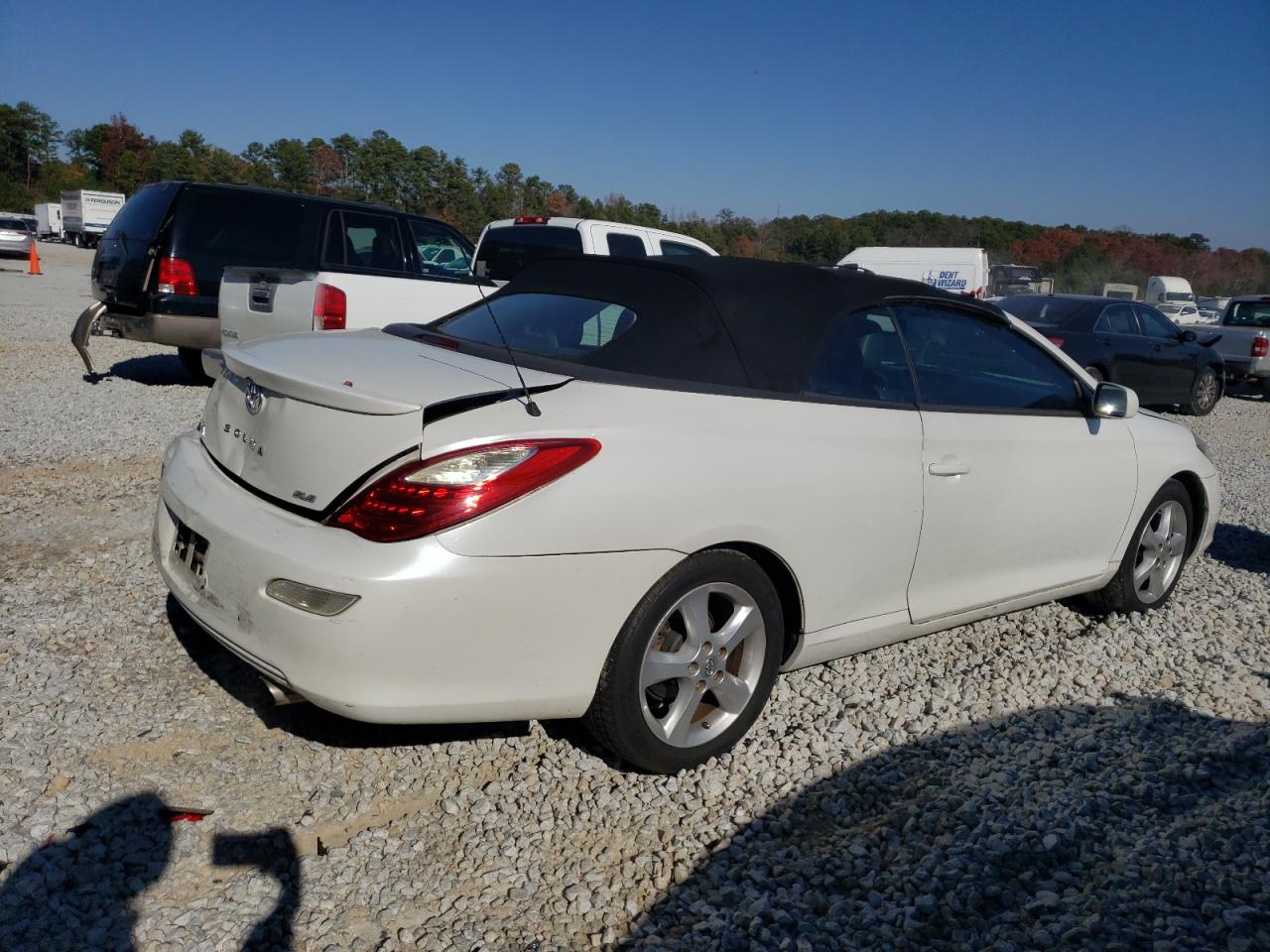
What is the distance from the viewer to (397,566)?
2.53m

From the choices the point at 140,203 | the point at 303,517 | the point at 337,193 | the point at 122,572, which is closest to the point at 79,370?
the point at 140,203

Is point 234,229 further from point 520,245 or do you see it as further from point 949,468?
point 949,468

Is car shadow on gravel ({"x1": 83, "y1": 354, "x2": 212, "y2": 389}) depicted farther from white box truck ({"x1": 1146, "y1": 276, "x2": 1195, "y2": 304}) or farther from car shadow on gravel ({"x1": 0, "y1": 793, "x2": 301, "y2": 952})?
white box truck ({"x1": 1146, "y1": 276, "x2": 1195, "y2": 304})

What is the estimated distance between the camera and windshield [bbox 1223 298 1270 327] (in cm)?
1722

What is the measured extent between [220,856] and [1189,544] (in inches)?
188

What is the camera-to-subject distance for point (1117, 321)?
1292 centimetres

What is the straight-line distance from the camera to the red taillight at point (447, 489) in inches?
102

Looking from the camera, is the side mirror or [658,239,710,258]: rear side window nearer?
the side mirror

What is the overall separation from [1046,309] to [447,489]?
11.9m

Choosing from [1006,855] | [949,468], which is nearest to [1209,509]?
[949,468]

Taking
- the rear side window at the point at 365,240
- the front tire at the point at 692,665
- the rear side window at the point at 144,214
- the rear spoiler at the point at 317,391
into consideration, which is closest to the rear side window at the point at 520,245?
the rear side window at the point at 365,240

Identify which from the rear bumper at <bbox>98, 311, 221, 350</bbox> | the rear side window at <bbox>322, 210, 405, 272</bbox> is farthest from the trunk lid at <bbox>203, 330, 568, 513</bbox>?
the rear side window at <bbox>322, 210, 405, 272</bbox>

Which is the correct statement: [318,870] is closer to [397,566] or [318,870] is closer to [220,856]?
[220,856]

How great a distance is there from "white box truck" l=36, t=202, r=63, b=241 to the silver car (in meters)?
24.9
